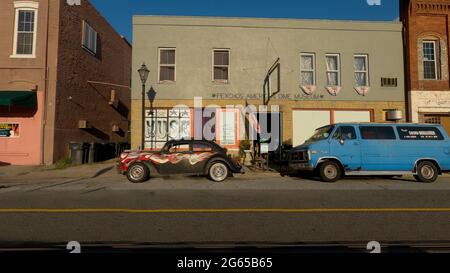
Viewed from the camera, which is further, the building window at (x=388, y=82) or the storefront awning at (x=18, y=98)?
the building window at (x=388, y=82)

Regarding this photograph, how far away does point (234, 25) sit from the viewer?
57.5 ft

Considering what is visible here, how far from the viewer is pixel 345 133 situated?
11133 millimetres

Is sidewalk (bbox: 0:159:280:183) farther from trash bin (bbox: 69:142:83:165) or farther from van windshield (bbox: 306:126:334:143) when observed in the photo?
van windshield (bbox: 306:126:334:143)

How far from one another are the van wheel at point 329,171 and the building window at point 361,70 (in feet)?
28.1

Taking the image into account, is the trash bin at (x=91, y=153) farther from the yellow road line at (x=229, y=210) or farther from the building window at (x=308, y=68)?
the building window at (x=308, y=68)

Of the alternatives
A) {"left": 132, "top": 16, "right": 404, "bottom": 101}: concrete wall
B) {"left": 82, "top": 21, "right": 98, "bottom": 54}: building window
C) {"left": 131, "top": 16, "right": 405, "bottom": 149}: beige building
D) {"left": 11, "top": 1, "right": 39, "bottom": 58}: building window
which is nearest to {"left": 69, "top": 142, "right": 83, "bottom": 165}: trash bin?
{"left": 131, "top": 16, "right": 405, "bottom": 149}: beige building

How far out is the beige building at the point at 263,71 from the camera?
56.0ft

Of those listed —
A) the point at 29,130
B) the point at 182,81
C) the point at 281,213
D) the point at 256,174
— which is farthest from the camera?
the point at 182,81

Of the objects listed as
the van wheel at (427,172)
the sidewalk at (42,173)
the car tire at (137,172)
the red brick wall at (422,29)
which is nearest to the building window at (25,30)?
the sidewalk at (42,173)

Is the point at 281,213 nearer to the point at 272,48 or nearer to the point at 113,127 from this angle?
the point at 272,48

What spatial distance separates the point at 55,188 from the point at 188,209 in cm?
506

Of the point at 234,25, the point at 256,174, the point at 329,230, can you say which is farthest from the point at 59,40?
the point at 329,230

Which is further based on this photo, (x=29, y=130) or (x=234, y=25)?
(x=234, y=25)

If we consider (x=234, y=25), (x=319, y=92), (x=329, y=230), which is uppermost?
(x=234, y=25)
